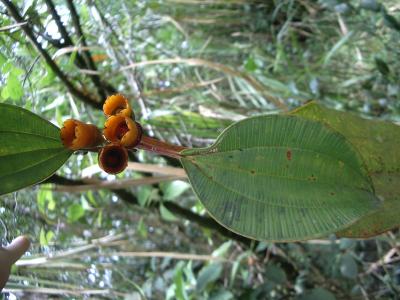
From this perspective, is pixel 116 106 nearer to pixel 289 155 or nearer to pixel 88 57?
pixel 289 155

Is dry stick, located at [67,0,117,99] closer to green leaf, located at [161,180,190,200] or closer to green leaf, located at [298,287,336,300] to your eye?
green leaf, located at [161,180,190,200]

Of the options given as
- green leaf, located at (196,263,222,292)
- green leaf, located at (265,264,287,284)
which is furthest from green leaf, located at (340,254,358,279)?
green leaf, located at (196,263,222,292)

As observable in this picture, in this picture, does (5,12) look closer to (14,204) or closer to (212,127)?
(14,204)

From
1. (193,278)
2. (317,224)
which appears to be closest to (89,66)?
(193,278)

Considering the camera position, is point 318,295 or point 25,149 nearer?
point 25,149

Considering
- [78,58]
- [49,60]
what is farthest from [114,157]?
[78,58]

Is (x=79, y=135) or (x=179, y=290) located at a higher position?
(x=79, y=135)
